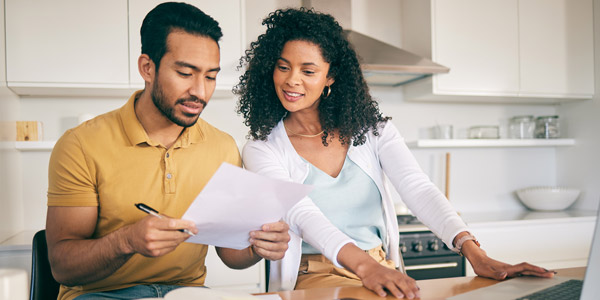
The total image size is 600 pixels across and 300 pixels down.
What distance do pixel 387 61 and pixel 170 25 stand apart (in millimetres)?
1602

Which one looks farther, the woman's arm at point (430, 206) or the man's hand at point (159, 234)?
the woman's arm at point (430, 206)

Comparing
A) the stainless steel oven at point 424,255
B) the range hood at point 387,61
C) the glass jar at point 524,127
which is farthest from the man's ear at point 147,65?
the glass jar at point 524,127

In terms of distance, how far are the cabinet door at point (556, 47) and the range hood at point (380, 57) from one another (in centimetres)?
77

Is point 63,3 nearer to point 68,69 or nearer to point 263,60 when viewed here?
point 68,69

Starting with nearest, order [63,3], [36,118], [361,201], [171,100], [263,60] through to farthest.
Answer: [171,100]
[361,201]
[263,60]
[63,3]
[36,118]

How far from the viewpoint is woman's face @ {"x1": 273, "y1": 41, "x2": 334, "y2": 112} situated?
154 centimetres

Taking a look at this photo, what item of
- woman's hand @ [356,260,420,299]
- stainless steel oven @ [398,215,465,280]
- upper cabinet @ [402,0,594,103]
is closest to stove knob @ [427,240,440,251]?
stainless steel oven @ [398,215,465,280]

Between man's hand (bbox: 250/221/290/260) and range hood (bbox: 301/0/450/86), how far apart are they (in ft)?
5.19

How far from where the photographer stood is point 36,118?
271 centimetres

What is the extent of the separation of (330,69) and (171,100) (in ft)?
2.09

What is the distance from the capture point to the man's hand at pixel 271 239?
1057mm

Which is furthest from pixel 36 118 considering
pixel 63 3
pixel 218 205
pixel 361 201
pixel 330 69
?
pixel 218 205

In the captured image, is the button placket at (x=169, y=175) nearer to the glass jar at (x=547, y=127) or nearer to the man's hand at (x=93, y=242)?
the man's hand at (x=93, y=242)

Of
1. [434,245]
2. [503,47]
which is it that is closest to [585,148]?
[503,47]
